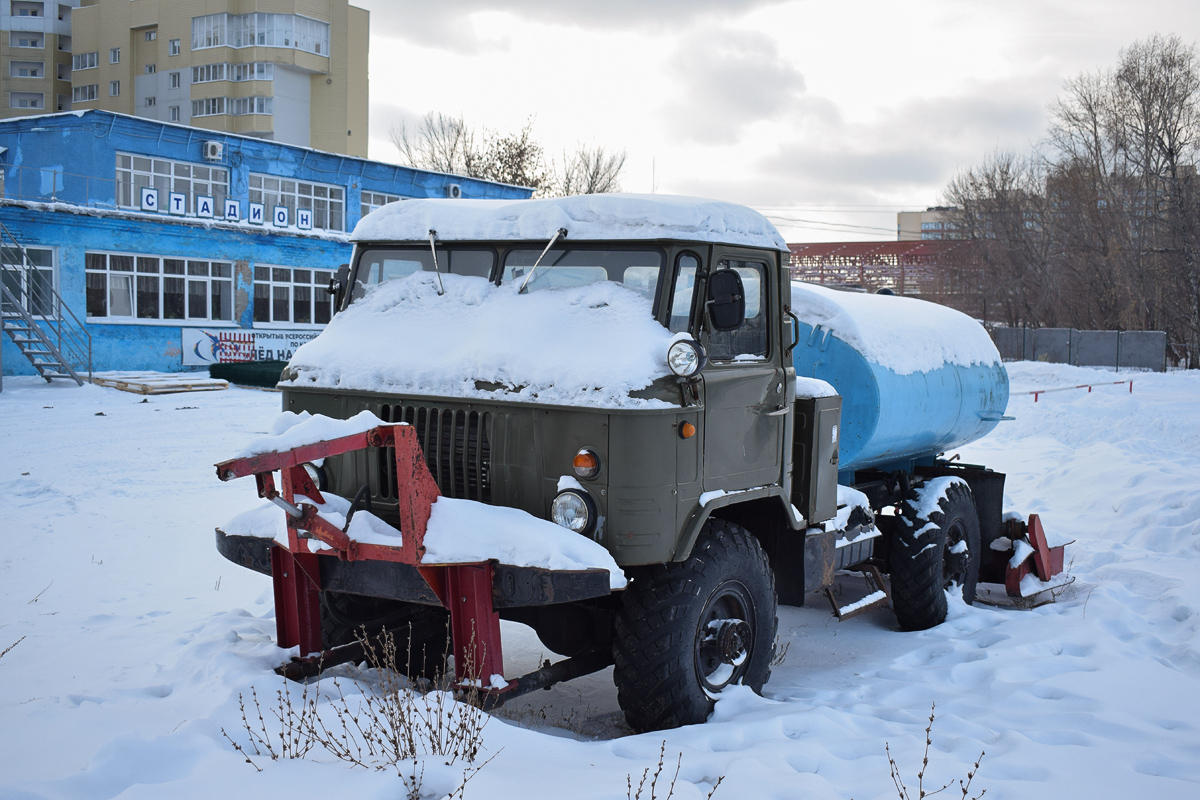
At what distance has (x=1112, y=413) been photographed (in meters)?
19.6

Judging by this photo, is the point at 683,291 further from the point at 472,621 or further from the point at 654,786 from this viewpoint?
the point at 654,786

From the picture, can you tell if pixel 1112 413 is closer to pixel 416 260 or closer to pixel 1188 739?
pixel 1188 739

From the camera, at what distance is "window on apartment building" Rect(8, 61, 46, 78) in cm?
6762

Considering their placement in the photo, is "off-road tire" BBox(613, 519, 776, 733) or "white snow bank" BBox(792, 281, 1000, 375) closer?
"off-road tire" BBox(613, 519, 776, 733)

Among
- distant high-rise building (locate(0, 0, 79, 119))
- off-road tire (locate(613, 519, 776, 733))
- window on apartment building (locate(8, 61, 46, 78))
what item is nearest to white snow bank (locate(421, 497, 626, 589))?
off-road tire (locate(613, 519, 776, 733))

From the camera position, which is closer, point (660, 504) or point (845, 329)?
point (660, 504)

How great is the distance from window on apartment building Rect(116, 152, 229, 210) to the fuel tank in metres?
25.6

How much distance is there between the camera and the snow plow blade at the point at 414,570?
14.5ft

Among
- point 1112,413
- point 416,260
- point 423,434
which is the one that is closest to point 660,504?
point 423,434

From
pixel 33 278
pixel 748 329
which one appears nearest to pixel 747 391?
pixel 748 329

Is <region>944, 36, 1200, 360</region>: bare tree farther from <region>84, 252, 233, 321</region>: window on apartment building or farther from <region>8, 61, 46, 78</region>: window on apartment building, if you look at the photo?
<region>8, 61, 46, 78</region>: window on apartment building

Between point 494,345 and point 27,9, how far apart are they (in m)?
77.2

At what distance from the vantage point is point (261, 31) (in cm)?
5594

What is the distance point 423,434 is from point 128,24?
6648 centimetres
